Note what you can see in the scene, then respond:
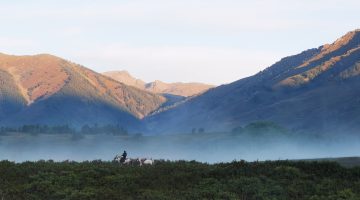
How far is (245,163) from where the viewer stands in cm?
4375

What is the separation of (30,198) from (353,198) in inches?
663

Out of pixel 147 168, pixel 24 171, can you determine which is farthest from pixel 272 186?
pixel 24 171

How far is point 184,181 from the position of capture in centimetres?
3912

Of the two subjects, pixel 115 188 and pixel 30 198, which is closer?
pixel 30 198

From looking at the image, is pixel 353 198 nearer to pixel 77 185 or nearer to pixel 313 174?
pixel 313 174

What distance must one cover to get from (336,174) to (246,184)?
21.5 feet

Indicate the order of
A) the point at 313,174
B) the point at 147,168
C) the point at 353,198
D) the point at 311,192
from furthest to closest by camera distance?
the point at 147,168, the point at 313,174, the point at 311,192, the point at 353,198

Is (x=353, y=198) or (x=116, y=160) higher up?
(x=116, y=160)

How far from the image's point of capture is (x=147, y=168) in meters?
43.8

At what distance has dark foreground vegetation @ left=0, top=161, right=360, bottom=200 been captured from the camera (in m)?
35.3

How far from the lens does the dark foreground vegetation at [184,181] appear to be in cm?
3534

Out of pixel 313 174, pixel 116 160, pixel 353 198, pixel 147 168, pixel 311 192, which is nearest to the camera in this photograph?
pixel 353 198

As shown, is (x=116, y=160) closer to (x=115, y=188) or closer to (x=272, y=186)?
(x=115, y=188)

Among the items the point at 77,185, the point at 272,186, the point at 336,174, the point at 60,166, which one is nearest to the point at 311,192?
Result: the point at 272,186
